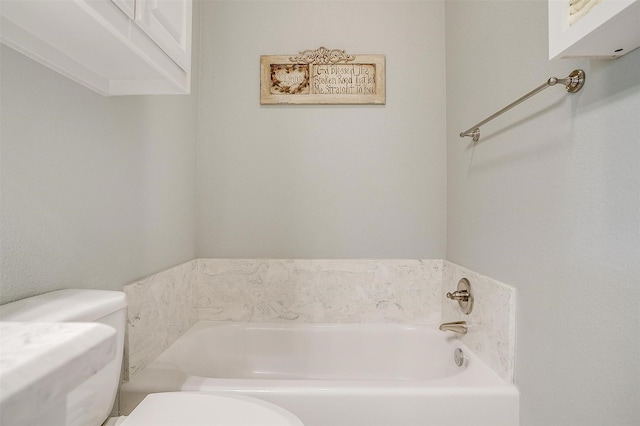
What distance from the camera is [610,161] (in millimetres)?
743

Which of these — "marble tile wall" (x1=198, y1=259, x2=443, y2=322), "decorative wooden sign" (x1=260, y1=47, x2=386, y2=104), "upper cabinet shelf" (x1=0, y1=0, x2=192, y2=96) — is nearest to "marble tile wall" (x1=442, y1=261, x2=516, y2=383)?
"marble tile wall" (x1=198, y1=259, x2=443, y2=322)

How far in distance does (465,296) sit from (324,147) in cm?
106

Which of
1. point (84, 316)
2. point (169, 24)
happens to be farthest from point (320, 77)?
point (84, 316)

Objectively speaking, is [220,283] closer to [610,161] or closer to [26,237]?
[26,237]

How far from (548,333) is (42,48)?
153 cm

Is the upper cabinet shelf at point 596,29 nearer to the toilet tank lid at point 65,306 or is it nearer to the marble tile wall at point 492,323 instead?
the marble tile wall at point 492,323

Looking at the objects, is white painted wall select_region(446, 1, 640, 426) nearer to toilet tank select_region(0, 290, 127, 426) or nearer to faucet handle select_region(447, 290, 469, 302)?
faucet handle select_region(447, 290, 469, 302)

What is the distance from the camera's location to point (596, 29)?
0.60m

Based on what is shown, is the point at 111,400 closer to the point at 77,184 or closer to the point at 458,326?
the point at 77,184

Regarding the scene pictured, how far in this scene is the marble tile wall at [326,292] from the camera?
72.7 inches

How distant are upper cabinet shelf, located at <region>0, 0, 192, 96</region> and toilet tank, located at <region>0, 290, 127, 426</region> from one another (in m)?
0.57

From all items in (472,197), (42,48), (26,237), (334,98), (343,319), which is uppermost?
(334,98)

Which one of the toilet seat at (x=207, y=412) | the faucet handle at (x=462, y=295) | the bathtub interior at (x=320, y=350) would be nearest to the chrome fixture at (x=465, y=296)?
the faucet handle at (x=462, y=295)

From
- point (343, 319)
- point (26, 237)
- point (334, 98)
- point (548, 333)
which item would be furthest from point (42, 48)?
point (343, 319)
